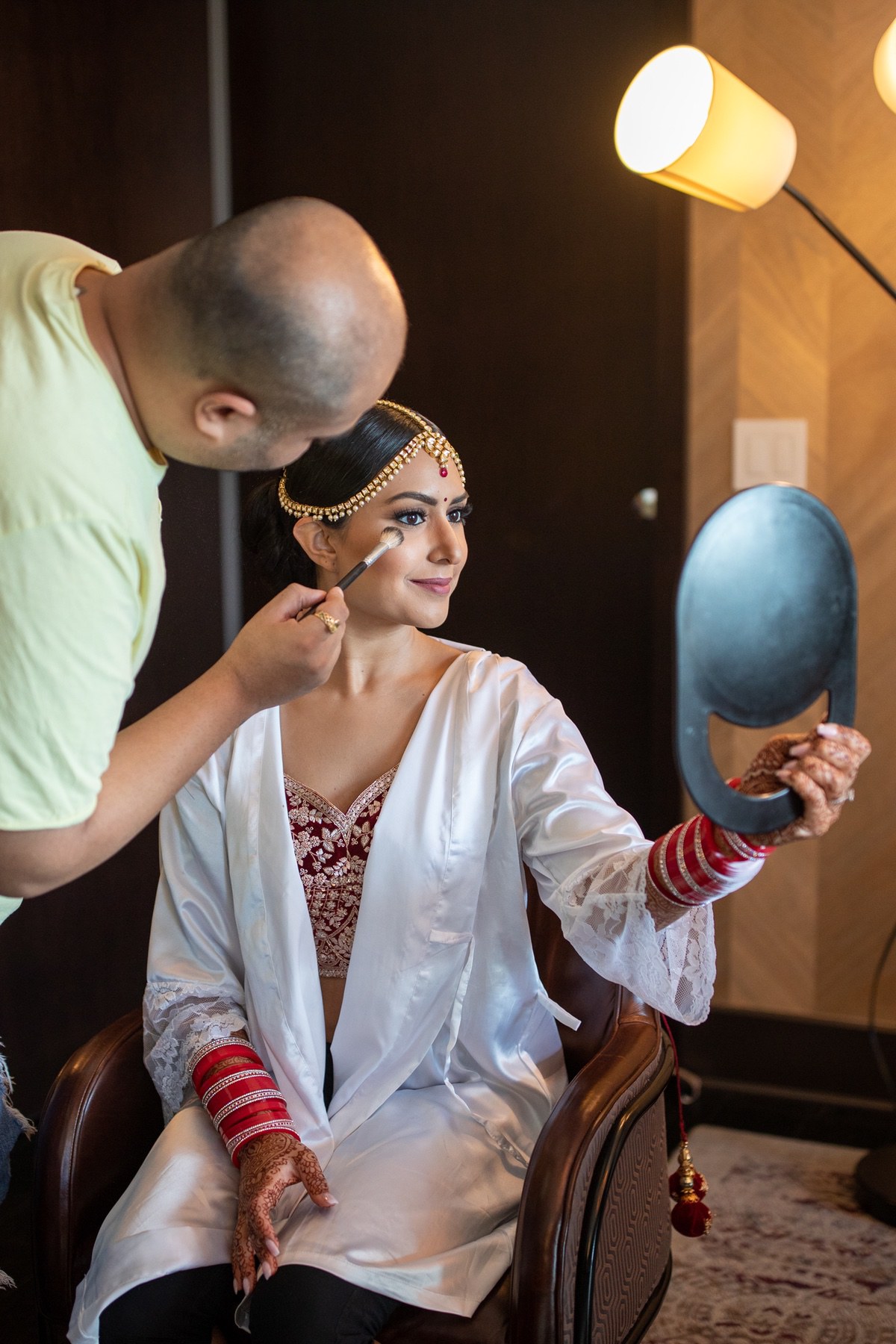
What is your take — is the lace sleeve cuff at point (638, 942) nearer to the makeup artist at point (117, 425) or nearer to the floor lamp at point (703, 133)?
the makeup artist at point (117, 425)

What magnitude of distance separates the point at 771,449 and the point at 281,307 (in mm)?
1760

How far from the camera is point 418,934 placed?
1426mm

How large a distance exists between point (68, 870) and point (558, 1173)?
532mm

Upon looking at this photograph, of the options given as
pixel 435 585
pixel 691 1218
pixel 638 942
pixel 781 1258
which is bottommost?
pixel 781 1258

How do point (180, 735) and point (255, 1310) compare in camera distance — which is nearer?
point (180, 735)

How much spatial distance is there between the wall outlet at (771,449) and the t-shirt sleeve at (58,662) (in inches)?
71.7

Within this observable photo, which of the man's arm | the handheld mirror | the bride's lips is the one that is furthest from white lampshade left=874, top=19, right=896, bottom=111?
the man's arm

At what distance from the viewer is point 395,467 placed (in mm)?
1507

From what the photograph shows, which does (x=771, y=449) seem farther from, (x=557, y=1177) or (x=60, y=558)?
(x=60, y=558)

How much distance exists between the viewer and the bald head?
893 mm

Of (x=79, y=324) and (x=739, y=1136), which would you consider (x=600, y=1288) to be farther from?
(x=739, y=1136)

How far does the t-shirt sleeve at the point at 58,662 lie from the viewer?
0.85m

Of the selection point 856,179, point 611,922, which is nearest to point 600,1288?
point 611,922

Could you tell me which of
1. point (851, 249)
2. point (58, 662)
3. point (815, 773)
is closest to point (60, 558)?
point (58, 662)
